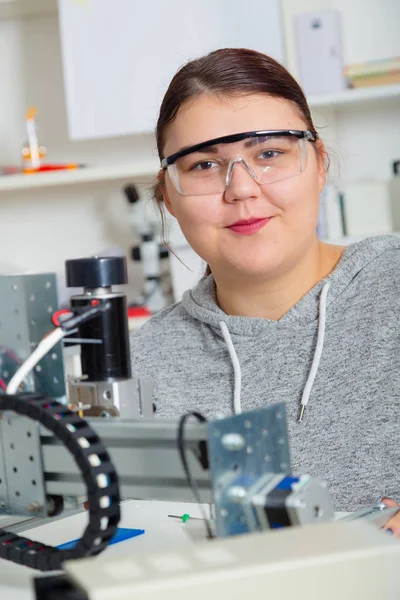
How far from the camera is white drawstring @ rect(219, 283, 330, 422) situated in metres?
1.54

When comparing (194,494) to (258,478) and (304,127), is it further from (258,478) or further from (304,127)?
(304,127)

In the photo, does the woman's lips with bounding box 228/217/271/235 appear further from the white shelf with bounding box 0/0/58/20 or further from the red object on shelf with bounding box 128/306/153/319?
the white shelf with bounding box 0/0/58/20

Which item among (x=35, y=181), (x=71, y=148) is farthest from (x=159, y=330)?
(x=71, y=148)

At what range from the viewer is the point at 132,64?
3.00 metres

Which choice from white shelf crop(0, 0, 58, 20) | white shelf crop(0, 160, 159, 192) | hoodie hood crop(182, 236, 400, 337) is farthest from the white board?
hoodie hood crop(182, 236, 400, 337)

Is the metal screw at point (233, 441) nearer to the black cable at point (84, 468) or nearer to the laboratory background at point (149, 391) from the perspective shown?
the laboratory background at point (149, 391)

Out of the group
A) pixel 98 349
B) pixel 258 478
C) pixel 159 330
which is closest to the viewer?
pixel 258 478

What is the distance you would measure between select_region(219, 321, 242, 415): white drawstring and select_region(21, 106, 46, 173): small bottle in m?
1.62

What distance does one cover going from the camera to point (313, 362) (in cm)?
155

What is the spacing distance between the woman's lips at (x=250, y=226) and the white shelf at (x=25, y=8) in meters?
1.90

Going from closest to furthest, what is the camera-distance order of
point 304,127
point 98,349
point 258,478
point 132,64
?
point 258,478 → point 98,349 → point 304,127 → point 132,64

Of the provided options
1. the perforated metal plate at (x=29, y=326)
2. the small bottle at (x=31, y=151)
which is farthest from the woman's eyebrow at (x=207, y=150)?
the small bottle at (x=31, y=151)

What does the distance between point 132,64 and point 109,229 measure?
0.64 m

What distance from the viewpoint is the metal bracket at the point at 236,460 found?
0.86 m
